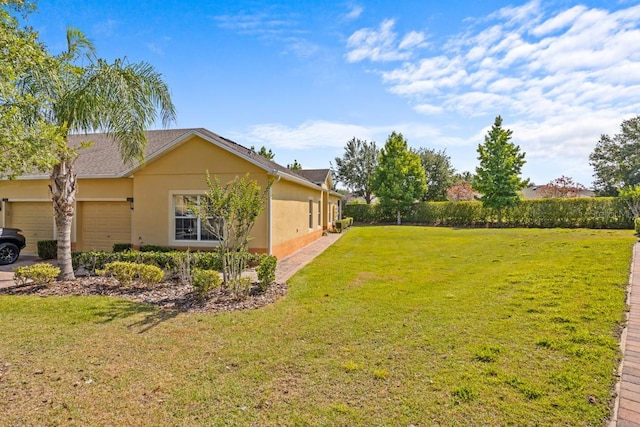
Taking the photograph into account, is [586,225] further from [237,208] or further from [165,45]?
[165,45]

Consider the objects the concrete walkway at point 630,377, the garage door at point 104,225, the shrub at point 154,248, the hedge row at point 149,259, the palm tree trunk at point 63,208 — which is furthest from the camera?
the garage door at point 104,225

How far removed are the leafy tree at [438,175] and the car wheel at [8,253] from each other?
41976mm

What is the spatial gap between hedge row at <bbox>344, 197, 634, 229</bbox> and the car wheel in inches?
1092

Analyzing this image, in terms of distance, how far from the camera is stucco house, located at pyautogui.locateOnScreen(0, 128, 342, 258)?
38.7 feet

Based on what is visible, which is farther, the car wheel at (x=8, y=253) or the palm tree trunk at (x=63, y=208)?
the car wheel at (x=8, y=253)

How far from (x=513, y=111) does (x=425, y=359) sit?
13055 mm

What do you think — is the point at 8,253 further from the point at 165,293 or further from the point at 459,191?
the point at 459,191

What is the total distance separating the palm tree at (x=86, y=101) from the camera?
8125 mm

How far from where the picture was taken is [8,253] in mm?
11484

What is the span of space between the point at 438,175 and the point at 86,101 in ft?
143

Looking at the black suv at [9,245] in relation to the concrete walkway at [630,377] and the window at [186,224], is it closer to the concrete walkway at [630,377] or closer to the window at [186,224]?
the window at [186,224]

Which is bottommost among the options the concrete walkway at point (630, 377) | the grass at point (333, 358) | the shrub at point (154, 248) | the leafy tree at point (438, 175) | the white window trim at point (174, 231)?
the grass at point (333, 358)

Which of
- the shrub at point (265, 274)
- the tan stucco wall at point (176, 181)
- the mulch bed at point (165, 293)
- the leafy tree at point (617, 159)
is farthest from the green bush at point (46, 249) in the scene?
the leafy tree at point (617, 159)

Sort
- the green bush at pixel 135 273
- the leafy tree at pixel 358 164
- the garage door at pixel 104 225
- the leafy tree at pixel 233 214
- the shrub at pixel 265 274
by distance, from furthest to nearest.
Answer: the leafy tree at pixel 358 164 < the garage door at pixel 104 225 < the green bush at pixel 135 273 < the shrub at pixel 265 274 < the leafy tree at pixel 233 214
